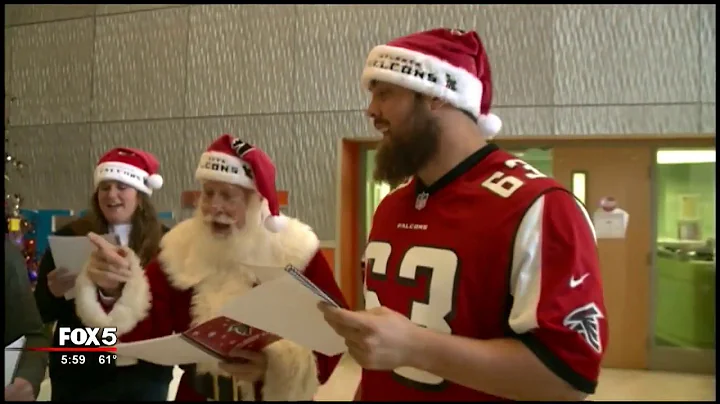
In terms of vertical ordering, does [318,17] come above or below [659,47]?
above

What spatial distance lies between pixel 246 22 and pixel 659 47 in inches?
123

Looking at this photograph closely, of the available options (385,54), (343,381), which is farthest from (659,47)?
(385,54)

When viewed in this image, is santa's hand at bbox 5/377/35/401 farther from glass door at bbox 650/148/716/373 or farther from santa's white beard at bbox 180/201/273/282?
glass door at bbox 650/148/716/373

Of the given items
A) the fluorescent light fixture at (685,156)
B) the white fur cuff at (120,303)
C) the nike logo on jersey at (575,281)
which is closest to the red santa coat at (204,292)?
the white fur cuff at (120,303)

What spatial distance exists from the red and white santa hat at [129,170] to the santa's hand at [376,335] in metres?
1.44

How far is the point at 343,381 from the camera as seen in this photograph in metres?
2.84

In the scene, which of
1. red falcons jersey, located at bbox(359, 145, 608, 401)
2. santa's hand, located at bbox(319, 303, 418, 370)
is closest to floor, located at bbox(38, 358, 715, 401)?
red falcons jersey, located at bbox(359, 145, 608, 401)

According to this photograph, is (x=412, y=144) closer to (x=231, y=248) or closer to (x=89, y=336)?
(x=231, y=248)

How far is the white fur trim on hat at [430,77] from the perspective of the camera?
1123mm

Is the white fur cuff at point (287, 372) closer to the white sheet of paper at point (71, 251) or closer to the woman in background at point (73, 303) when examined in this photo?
the woman in background at point (73, 303)

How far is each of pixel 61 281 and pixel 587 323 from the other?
1.49 m

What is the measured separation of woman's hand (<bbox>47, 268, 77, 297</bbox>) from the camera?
1.67 metres

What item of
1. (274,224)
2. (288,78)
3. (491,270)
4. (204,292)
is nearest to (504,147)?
(288,78)

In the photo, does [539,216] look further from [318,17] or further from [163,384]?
[318,17]
